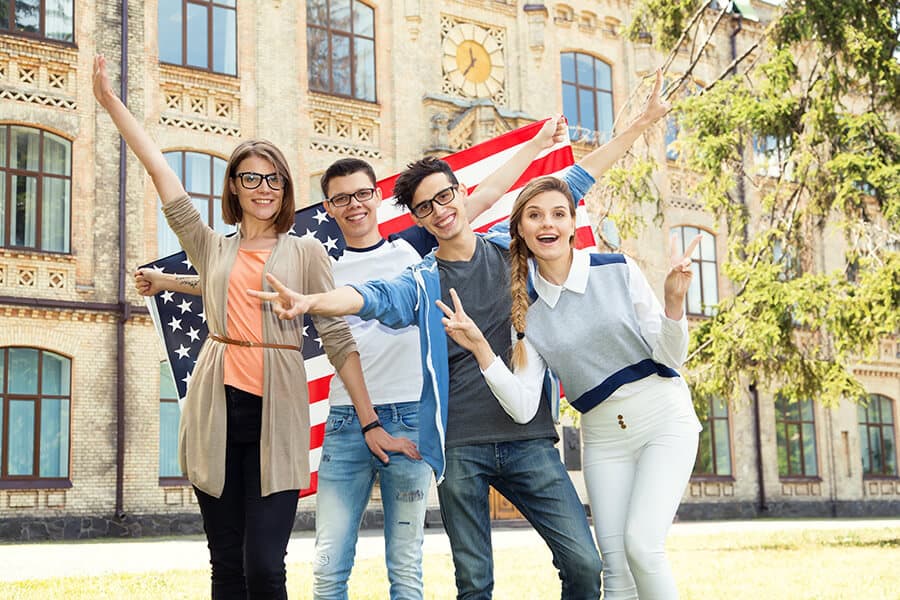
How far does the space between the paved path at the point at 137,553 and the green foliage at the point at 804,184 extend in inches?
177

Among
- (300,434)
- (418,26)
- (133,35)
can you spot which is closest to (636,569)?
(300,434)

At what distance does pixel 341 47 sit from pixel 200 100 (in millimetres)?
3673

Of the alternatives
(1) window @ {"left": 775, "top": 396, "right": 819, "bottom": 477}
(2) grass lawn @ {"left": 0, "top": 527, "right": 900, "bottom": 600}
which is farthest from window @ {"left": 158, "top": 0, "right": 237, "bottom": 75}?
(1) window @ {"left": 775, "top": 396, "right": 819, "bottom": 477}

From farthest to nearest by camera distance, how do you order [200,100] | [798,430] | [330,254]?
[798,430] → [200,100] → [330,254]

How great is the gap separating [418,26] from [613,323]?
2030cm

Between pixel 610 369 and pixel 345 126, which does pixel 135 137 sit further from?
pixel 345 126

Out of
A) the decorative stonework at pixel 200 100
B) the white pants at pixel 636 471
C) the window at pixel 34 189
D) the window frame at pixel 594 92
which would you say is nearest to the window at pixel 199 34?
the decorative stonework at pixel 200 100

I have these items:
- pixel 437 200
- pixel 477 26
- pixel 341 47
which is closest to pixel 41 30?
pixel 341 47

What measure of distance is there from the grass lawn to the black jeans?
4472mm

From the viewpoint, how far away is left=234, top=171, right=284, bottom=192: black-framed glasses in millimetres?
4328

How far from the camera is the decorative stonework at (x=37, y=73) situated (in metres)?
18.6

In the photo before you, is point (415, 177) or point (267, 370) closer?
point (267, 370)

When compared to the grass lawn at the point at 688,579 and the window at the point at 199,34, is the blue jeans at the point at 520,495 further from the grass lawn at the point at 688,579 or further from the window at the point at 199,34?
the window at the point at 199,34

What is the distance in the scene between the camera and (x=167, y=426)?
19.4 meters
